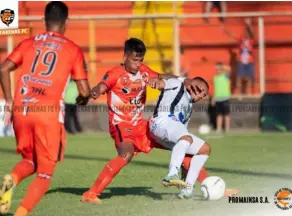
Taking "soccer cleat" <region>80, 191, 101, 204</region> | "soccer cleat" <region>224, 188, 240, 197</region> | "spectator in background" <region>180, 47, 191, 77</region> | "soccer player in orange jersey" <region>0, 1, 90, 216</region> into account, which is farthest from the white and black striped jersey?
"spectator in background" <region>180, 47, 191, 77</region>

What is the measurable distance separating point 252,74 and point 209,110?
200cm

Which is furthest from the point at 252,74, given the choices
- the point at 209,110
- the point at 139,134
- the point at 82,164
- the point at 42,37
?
the point at 42,37

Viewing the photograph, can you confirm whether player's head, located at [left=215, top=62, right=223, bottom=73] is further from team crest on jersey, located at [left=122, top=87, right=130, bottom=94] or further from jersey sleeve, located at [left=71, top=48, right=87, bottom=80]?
jersey sleeve, located at [left=71, top=48, right=87, bottom=80]

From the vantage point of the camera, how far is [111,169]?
1002 cm

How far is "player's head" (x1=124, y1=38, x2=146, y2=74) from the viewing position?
10.1 m

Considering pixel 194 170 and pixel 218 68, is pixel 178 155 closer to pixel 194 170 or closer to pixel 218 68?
pixel 194 170

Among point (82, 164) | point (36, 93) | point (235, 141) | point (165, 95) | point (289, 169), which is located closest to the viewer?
point (36, 93)

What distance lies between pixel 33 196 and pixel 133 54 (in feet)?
9.16

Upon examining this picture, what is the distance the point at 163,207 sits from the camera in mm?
9414

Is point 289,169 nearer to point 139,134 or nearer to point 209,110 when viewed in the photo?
point 139,134

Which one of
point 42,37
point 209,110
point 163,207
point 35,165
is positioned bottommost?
point 209,110

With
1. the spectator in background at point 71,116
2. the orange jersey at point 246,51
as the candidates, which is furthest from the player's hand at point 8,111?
the orange jersey at point 246,51

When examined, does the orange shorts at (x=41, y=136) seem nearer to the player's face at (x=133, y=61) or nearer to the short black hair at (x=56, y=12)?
the short black hair at (x=56, y=12)

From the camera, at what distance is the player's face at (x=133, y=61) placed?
10227mm
